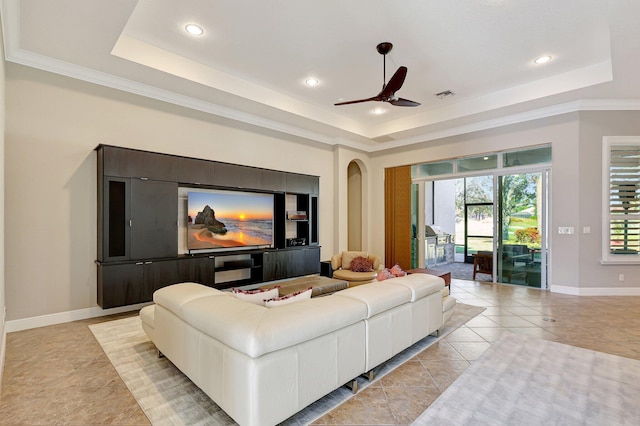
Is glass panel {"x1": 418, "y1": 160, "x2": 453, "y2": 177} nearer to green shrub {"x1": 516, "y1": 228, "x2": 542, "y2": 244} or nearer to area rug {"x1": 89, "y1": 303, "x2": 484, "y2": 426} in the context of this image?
green shrub {"x1": 516, "y1": 228, "x2": 542, "y2": 244}

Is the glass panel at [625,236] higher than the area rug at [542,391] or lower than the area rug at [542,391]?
higher

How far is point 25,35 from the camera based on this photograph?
10.6 feet

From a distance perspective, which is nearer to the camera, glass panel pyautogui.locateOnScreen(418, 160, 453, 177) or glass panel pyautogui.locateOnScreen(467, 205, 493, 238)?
glass panel pyautogui.locateOnScreen(418, 160, 453, 177)

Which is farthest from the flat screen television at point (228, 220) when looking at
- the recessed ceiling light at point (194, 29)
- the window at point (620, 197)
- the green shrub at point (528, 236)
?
the window at point (620, 197)

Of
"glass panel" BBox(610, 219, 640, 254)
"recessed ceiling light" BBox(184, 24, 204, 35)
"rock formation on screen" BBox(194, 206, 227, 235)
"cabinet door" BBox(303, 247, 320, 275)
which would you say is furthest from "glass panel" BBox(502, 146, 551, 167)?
"recessed ceiling light" BBox(184, 24, 204, 35)

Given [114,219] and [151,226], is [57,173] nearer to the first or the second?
[114,219]

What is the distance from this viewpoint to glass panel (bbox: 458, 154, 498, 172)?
638 cm

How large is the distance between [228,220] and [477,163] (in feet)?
17.0

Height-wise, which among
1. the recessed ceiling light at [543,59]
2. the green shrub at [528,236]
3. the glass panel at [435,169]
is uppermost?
the recessed ceiling light at [543,59]

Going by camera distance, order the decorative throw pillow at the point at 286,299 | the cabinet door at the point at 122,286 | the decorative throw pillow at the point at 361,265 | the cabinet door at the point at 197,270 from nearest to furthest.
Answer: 1. the decorative throw pillow at the point at 286,299
2. the cabinet door at the point at 122,286
3. the cabinet door at the point at 197,270
4. the decorative throw pillow at the point at 361,265

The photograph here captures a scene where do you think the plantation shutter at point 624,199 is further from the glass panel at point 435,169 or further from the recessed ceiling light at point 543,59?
the glass panel at point 435,169

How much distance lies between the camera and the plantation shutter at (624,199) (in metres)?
5.18

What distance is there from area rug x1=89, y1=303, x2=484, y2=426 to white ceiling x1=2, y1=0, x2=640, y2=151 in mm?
3233

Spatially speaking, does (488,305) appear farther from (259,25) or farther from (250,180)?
(259,25)
